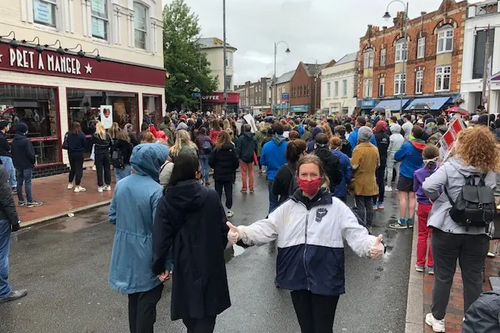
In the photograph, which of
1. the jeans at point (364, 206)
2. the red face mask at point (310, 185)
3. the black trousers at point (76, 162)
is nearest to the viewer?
the red face mask at point (310, 185)

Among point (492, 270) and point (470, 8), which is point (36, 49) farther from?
point (470, 8)

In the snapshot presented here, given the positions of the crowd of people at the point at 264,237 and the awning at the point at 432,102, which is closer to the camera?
the crowd of people at the point at 264,237

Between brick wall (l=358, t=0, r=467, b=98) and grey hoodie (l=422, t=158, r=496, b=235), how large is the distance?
31.4 m

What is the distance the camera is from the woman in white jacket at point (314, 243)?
2.69m

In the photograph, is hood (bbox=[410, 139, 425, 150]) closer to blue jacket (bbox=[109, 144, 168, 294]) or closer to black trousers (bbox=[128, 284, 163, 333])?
blue jacket (bbox=[109, 144, 168, 294])

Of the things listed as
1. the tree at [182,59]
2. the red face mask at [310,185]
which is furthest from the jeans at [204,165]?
the tree at [182,59]

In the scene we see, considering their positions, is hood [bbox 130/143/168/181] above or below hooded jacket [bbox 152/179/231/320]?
above

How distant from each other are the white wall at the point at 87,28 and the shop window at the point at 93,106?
4.90 feet

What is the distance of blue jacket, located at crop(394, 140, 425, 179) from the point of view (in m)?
6.75

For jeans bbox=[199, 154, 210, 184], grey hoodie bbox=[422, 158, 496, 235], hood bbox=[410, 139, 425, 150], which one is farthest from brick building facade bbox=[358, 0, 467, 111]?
grey hoodie bbox=[422, 158, 496, 235]

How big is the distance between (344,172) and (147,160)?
374 centimetres

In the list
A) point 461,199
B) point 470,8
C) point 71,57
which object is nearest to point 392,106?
point 470,8

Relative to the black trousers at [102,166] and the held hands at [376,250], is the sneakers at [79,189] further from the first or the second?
the held hands at [376,250]

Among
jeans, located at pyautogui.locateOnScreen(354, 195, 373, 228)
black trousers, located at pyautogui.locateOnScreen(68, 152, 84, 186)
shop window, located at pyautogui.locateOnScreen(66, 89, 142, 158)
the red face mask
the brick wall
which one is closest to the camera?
the red face mask
